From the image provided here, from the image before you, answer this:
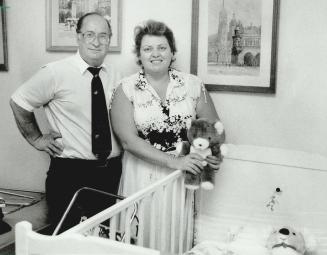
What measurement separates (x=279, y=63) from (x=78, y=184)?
99cm

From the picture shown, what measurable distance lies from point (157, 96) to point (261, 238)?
0.72 metres

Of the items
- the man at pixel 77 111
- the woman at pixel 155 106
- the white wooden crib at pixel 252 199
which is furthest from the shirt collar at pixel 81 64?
the white wooden crib at pixel 252 199

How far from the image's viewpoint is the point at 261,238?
1.89m

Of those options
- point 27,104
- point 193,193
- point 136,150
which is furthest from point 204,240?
point 27,104

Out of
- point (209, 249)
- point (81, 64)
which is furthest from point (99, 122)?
point (209, 249)

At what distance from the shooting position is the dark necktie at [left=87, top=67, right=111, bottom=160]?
196 centimetres

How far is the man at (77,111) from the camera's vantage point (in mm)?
1925

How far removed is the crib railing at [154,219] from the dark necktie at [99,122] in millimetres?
302

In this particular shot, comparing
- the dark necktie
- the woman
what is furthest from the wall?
the dark necktie

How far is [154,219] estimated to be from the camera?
1.55m

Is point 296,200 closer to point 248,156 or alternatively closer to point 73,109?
point 248,156

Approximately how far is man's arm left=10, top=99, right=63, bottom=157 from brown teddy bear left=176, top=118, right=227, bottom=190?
57 cm

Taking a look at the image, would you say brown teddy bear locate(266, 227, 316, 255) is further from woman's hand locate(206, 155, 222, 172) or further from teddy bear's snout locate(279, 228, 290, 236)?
woman's hand locate(206, 155, 222, 172)

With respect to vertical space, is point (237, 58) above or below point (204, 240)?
above
